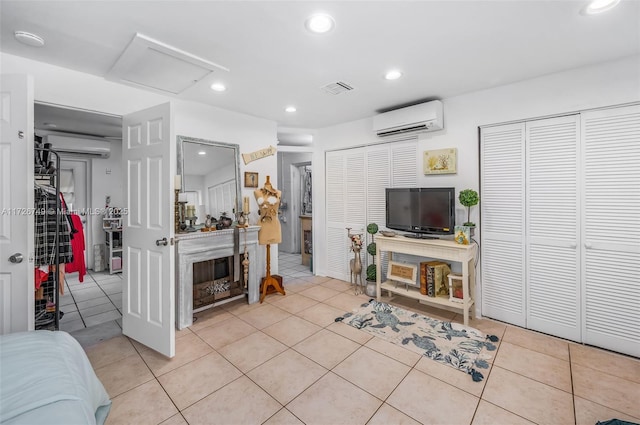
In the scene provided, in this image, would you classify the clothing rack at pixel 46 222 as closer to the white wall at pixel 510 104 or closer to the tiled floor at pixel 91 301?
the tiled floor at pixel 91 301

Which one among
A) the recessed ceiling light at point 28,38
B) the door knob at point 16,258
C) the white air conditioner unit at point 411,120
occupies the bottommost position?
the door knob at point 16,258

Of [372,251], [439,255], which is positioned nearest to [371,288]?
[372,251]

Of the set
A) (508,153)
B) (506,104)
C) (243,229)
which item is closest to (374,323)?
(243,229)

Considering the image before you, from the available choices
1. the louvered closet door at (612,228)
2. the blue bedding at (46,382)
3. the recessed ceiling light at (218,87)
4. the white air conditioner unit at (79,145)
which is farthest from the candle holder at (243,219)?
the louvered closet door at (612,228)

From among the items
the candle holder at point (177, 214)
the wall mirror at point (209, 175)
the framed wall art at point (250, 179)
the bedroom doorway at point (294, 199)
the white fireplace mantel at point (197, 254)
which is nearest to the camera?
the white fireplace mantel at point (197, 254)

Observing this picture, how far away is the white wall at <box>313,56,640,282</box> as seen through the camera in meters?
2.26

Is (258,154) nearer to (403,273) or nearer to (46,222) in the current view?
(46,222)

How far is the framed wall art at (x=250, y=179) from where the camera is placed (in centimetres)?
367

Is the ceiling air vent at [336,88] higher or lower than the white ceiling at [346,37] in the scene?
higher

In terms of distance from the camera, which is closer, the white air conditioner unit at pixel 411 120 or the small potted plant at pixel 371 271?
the white air conditioner unit at pixel 411 120

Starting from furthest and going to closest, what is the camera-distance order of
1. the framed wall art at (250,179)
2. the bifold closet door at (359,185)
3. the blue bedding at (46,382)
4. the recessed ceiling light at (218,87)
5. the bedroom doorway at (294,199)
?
1. the bedroom doorway at (294,199)
2. the framed wall art at (250,179)
3. the bifold closet door at (359,185)
4. the recessed ceiling light at (218,87)
5. the blue bedding at (46,382)

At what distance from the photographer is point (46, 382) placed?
3.29ft

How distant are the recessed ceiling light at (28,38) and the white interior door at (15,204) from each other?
28cm

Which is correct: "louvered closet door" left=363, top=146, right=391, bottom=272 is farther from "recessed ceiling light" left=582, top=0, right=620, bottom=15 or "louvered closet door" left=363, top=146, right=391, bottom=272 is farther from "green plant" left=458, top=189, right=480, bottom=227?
"recessed ceiling light" left=582, top=0, right=620, bottom=15
